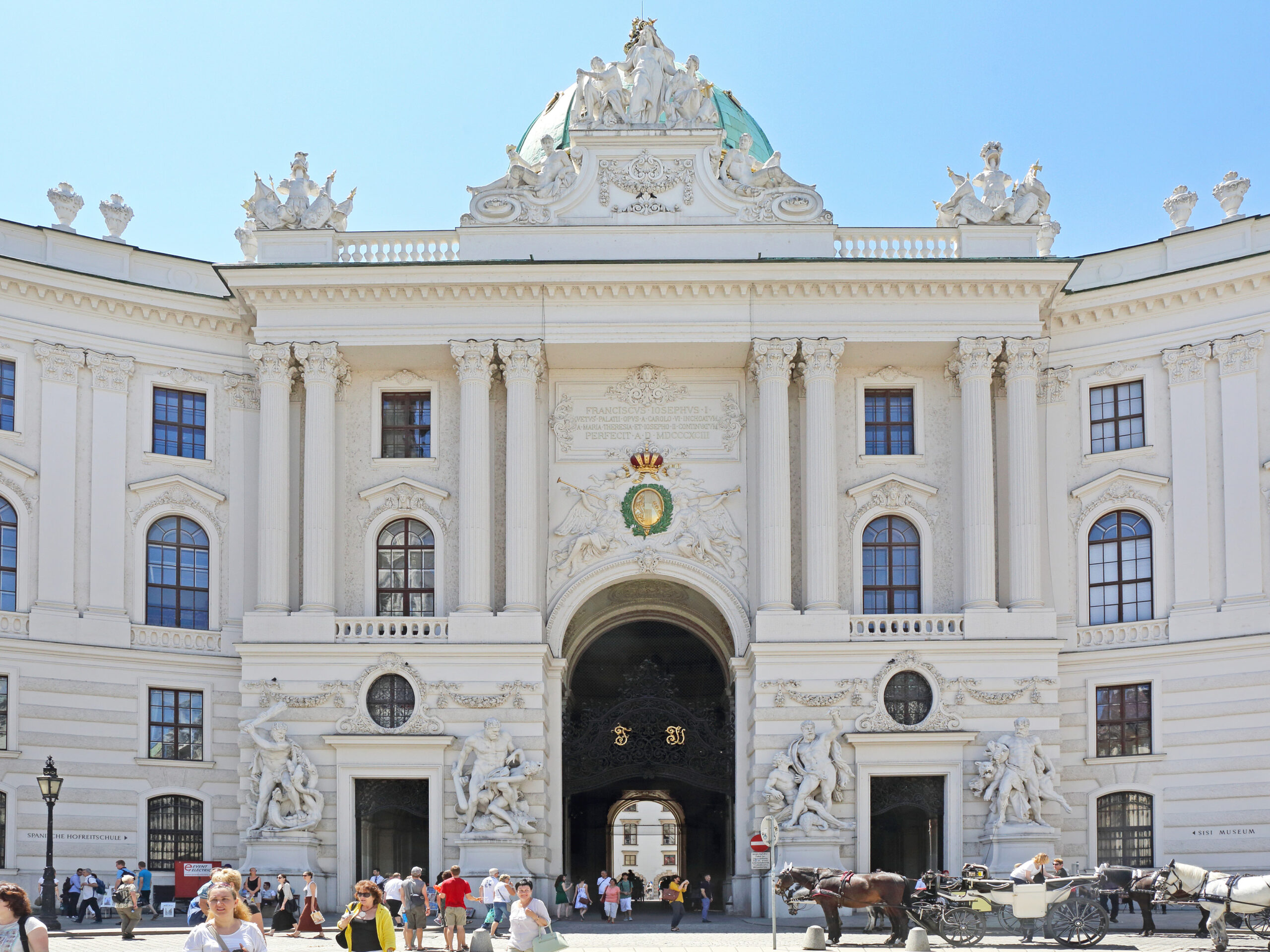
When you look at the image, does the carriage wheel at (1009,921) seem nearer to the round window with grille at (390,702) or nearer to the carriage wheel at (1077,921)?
the carriage wheel at (1077,921)

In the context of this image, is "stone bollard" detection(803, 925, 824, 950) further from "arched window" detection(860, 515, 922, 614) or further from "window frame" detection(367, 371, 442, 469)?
"window frame" detection(367, 371, 442, 469)

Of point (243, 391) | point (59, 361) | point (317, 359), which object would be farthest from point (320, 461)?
point (59, 361)

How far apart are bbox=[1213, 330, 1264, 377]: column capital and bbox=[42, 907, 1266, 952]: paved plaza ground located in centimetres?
1344

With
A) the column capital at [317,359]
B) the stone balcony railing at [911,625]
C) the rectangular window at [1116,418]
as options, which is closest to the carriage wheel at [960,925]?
the stone balcony railing at [911,625]

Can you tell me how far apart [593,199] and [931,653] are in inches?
573

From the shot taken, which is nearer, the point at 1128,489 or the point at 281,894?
the point at 281,894

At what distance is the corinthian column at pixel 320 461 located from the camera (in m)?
44.5

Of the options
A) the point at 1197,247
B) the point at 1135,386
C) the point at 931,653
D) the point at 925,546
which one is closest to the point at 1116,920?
the point at 931,653

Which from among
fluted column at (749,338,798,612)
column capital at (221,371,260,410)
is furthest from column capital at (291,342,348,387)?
fluted column at (749,338,798,612)

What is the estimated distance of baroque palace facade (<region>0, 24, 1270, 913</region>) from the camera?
42969mm

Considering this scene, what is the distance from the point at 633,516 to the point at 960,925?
16695 millimetres

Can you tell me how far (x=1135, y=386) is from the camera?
4612 centimetres

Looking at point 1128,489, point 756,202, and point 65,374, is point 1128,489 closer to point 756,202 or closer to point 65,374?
point 756,202

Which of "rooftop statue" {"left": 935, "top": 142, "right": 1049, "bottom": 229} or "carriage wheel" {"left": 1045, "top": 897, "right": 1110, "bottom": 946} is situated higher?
"rooftop statue" {"left": 935, "top": 142, "right": 1049, "bottom": 229}
